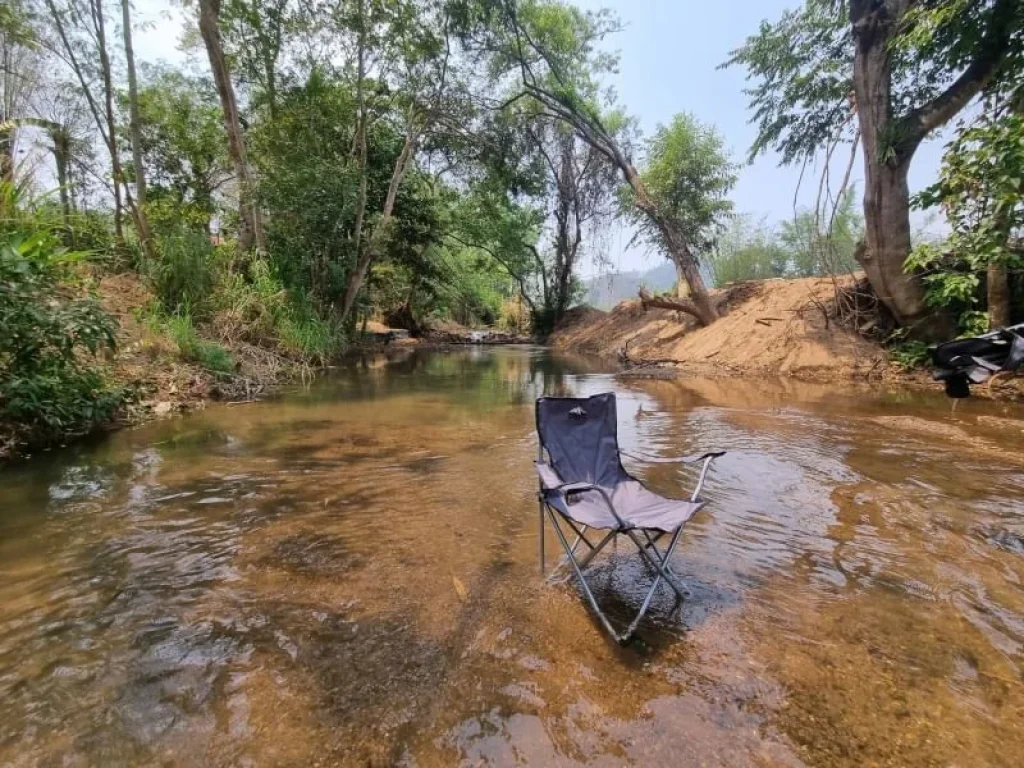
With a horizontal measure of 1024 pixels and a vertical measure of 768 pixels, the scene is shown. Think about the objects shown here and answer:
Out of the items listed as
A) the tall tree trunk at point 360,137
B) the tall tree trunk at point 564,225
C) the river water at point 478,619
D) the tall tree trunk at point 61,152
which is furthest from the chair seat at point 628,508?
the tall tree trunk at point 564,225

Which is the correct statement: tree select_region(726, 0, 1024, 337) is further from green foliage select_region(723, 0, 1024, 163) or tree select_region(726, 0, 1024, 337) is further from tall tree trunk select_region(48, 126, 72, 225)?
tall tree trunk select_region(48, 126, 72, 225)

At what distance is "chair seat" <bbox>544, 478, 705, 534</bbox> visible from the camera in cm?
234

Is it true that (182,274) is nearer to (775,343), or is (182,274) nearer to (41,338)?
(41,338)

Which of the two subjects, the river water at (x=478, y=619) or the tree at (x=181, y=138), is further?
the tree at (x=181, y=138)

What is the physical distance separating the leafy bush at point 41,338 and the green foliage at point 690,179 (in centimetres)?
1680

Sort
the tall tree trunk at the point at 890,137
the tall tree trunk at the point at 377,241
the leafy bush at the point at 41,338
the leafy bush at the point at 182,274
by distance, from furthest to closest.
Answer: the tall tree trunk at the point at 377,241 → the leafy bush at the point at 182,274 → the tall tree trunk at the point at 890,137 → the leafy bush at the point at 41,338

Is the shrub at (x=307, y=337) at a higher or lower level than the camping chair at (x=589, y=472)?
higher

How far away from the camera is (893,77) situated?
927cm

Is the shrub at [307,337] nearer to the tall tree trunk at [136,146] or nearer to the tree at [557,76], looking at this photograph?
the tall tree trunk at [136,146]

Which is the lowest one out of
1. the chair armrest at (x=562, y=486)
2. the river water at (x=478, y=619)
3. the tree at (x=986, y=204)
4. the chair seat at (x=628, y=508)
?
the river water at (x=478, y=619)

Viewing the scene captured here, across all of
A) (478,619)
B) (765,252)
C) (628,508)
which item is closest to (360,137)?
(628,508)

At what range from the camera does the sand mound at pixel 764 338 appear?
34.1ft

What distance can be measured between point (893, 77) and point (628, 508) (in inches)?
423

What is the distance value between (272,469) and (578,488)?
3.22 meters
